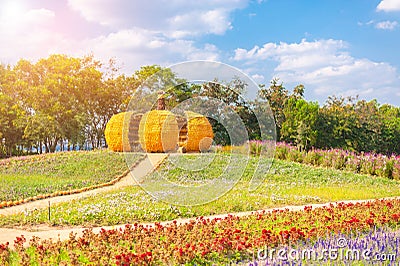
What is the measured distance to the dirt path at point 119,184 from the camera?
9.59 metres

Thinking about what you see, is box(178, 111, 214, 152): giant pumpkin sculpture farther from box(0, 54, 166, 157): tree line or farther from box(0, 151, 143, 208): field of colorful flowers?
box(0, 54, 166, 157): tree line

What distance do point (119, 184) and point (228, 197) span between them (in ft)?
14.6

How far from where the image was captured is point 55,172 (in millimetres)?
15859

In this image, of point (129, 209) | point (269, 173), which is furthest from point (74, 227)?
point (269, 173)

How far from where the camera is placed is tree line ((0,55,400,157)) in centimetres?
2492

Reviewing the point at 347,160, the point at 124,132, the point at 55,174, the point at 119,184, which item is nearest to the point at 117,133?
the point at 124,132

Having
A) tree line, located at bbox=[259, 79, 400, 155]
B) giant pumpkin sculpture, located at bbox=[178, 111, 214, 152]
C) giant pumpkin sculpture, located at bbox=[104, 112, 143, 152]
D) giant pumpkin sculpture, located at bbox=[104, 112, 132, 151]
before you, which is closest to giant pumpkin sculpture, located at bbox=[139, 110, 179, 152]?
giant pumpkin sculpture, located at bbox=[178, 111, 214, 152]

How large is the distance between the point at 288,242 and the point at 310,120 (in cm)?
1991

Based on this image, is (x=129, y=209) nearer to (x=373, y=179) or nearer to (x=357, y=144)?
(x=373, y=179)

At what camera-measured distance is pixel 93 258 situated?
4887 millimetres

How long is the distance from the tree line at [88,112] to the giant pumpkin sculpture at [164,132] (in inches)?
191

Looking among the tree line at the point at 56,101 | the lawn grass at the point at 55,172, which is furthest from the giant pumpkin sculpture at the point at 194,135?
the tree line at the point at 56,101

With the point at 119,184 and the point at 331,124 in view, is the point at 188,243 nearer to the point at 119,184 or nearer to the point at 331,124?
the point at 119,184

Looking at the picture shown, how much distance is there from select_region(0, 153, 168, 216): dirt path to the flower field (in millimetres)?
3599
